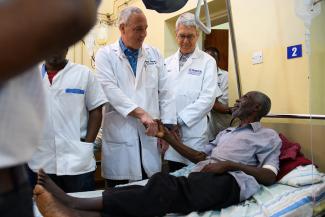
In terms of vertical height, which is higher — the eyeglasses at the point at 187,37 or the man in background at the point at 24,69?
the eyeglasses at the point at 187,37

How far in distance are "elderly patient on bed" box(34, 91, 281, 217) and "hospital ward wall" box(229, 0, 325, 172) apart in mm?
273

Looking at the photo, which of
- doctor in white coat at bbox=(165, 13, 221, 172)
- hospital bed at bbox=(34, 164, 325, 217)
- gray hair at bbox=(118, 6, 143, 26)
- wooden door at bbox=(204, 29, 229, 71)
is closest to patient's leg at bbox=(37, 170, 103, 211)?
hospital bed at bbox=(34, 164, 325, 217)

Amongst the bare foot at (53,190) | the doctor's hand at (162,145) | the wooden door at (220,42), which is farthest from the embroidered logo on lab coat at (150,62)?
the wooden door at (220,42)

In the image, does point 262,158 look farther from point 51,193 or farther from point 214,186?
point 51,193

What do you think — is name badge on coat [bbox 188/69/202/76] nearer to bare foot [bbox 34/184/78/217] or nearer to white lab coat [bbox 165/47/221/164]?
white lab coat [bbox 165/47/221/164]

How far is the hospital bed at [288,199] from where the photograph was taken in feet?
5.42

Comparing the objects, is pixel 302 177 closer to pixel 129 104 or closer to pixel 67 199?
pixel 129 104

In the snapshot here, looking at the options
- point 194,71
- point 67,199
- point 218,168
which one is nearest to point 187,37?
point 194,71

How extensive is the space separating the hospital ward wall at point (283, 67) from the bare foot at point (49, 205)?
149 centimetres

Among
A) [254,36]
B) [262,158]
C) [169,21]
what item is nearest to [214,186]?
[262,158]

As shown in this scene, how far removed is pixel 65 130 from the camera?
1948 millimetres

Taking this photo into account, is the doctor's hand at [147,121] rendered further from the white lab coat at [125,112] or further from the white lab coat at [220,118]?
the white lab coat at [220,118]

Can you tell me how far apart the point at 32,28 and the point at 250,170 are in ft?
5.83

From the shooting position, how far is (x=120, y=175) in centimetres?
224
